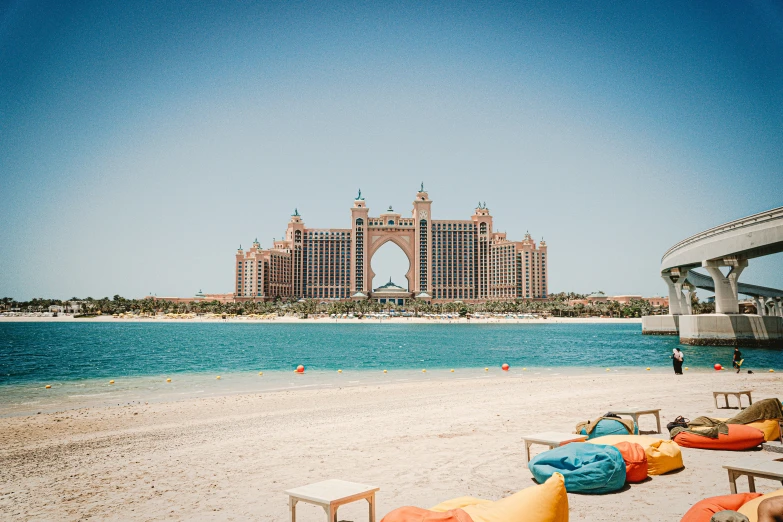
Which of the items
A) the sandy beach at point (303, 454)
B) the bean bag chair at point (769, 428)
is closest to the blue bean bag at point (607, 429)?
the sandy beach at point (303, 454)

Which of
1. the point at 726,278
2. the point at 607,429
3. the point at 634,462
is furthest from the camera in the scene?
the point at 726,278

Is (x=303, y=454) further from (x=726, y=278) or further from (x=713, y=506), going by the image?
(x=726, y=278)

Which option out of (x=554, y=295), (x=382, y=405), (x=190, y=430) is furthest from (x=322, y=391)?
(x=554, y=295)

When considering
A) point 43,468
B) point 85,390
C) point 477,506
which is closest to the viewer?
point 477,506

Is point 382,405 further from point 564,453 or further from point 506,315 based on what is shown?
point 506,315

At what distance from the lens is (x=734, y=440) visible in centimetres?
798

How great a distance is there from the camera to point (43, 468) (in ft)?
27.9

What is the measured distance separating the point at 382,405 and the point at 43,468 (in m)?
7.93

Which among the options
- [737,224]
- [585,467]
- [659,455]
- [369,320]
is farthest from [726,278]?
[369,320]

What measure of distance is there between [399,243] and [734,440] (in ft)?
500

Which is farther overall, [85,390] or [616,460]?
[85,390]

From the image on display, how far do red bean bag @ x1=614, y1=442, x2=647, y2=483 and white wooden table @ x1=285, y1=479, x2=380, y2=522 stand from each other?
3.36 metres

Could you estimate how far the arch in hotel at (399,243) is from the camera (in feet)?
518

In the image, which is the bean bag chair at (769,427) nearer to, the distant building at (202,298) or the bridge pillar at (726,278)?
the bridge pillar at (726,278)
